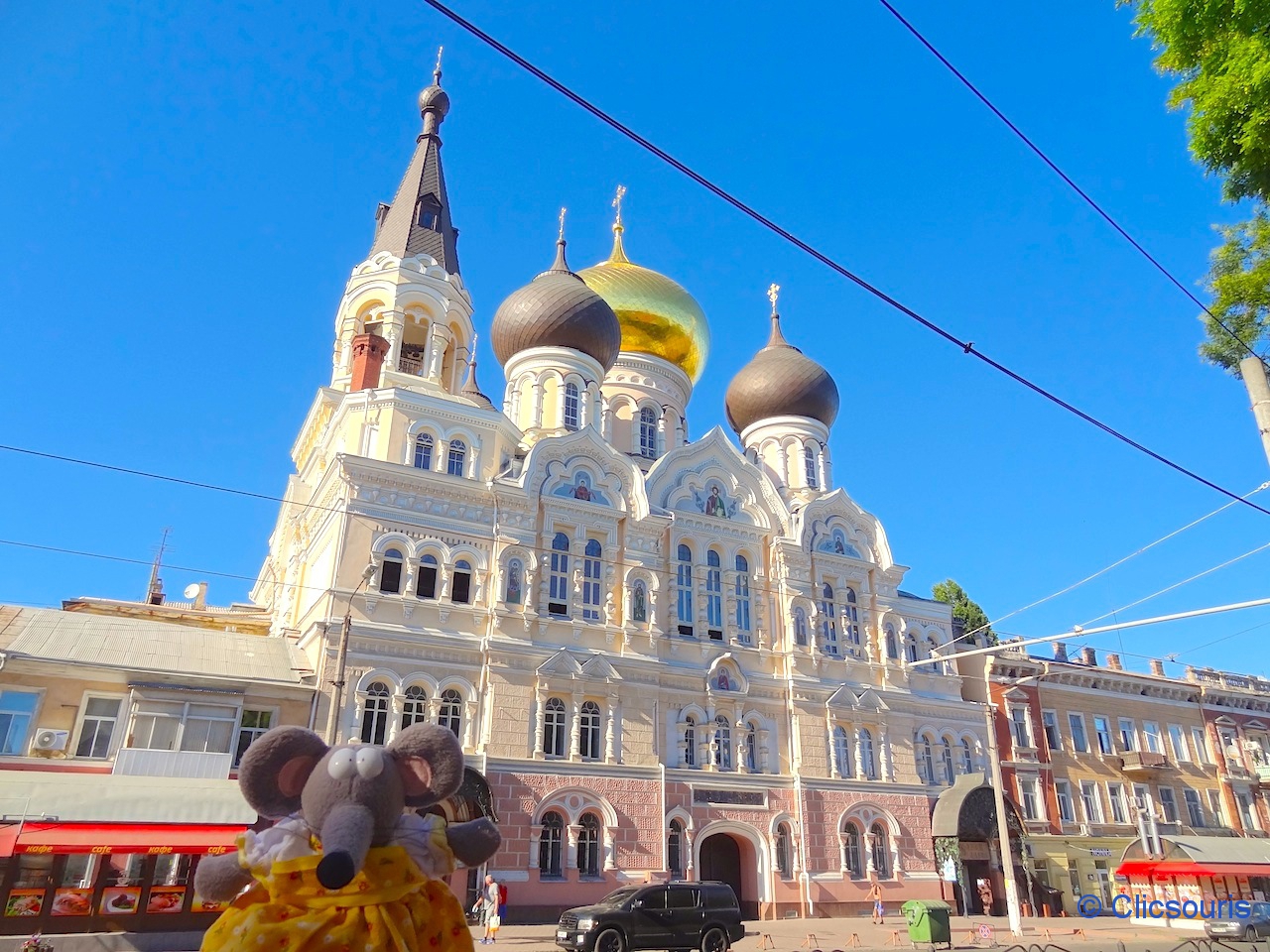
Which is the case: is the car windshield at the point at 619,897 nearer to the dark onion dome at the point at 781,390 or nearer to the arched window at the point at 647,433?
the arched window at the point at 647,433

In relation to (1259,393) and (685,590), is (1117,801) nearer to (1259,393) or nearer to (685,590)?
(685,590)

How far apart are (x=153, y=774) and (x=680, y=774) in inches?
502

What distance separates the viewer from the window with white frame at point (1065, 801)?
31922 mm

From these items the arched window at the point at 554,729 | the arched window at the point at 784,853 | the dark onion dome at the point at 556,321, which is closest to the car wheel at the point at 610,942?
the arched window at the point at 554,729

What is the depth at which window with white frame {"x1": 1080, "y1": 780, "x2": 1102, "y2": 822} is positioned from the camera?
3259cm

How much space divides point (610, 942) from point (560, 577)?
35.8ft

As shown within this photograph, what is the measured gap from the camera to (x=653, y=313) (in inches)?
1410

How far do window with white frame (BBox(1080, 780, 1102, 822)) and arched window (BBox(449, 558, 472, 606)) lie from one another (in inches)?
929

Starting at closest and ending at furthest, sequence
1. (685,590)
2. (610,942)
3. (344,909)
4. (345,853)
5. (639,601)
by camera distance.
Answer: (345,853)
(344,909)
(610,942)
(639,601)
(685,590)

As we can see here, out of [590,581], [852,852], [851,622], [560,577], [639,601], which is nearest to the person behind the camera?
[560,577]

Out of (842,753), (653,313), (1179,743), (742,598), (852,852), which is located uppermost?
(653,313)

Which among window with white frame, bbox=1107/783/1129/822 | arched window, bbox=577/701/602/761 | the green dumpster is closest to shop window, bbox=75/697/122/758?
arched window, bbox=577/701/602/761

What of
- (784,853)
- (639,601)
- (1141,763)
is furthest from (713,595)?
(1141,763)

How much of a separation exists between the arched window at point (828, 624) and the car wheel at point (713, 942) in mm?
12853
